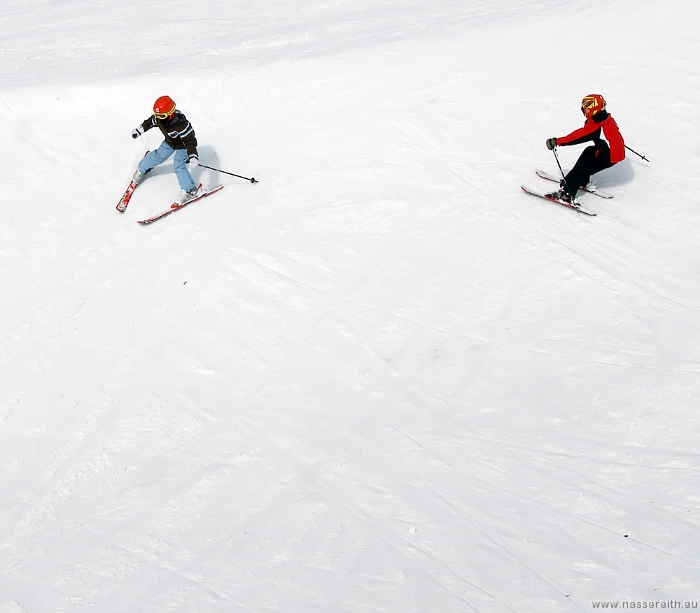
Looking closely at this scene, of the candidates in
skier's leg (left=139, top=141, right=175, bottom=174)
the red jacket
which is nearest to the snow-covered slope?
skier's leg (left=139, top=141, right=175, bottom=174)

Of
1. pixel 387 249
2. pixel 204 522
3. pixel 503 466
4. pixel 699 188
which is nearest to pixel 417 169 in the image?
pixel 387 249

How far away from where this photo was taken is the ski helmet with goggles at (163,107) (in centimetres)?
886

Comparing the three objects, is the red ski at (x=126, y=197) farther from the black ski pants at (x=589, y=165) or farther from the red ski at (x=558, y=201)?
the black ski pants at (x=589, y=165)

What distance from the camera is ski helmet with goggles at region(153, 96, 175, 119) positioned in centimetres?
886

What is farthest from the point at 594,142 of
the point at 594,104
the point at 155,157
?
the point at 155,157

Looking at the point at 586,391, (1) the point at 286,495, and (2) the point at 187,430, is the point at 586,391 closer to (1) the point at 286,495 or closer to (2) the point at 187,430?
(1) the point at 286,495

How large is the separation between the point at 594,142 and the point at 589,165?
31 cm

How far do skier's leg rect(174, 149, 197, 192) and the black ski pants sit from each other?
5301mm

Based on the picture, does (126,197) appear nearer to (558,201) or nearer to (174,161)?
(174,161)

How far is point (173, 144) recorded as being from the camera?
30.4 feet

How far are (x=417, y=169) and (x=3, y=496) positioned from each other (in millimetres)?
6735

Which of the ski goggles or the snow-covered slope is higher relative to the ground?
the ski goggles

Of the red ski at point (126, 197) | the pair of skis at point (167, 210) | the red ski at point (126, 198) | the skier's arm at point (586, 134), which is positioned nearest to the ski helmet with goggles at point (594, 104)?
the skier's arm at point (586, 134)

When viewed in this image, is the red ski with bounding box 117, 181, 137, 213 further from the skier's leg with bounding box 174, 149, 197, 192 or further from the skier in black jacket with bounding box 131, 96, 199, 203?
the skier's leg with bounding box 174, 149, 197, 192
